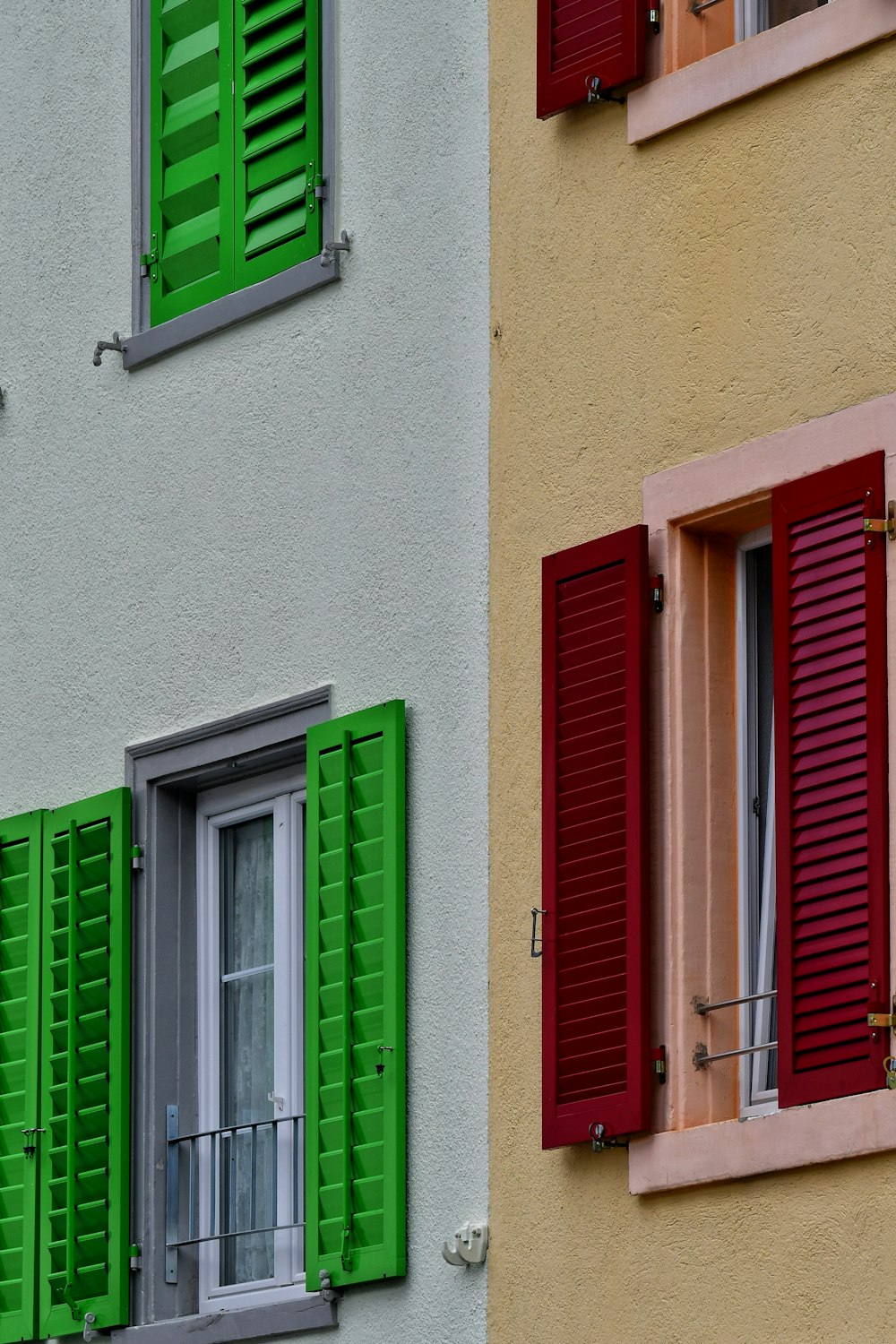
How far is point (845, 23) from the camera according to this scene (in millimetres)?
8719

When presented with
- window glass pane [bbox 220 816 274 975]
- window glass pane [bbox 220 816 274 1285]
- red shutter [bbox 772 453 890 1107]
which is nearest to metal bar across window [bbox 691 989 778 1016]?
red shutter [bbox 772 453 890 1107]

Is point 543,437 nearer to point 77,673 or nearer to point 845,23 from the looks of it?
point 845,23

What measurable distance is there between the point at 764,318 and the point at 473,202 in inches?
58.5

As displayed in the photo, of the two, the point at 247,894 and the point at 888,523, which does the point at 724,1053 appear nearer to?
the point at 888,523

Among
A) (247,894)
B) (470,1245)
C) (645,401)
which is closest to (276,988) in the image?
(247,894)

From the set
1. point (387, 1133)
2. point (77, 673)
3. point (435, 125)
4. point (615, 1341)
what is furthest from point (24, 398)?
point (615, 1341)

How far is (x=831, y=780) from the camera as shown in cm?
838

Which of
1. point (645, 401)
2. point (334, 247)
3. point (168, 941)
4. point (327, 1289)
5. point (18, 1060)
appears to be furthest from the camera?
point (18, 1060)

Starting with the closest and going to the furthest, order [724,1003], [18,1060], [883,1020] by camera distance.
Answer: [883,1020] < [724,1003] < [18,1060]

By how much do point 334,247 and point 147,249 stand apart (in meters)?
1.16

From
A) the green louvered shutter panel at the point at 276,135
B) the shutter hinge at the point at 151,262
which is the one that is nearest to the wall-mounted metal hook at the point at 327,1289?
the green louvered shutter panel at the point at 276,135

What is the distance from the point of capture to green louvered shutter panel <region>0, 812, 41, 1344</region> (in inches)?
429

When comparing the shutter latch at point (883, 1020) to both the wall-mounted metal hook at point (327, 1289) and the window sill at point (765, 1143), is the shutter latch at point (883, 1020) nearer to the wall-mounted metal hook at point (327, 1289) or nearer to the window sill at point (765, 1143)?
the window sill at point (765, 1143)

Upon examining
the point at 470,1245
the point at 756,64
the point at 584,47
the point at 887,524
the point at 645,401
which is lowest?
the point at 470,1245
